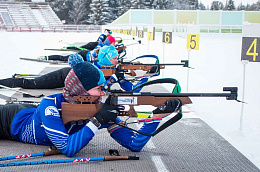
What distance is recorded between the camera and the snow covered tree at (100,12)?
2259 inches

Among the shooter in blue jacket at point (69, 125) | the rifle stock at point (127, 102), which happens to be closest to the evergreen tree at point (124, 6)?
the shooter in blue jacket at point (69, 125)

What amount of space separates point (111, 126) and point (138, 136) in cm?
25

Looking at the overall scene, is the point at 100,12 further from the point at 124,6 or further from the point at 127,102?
the point at 127,102

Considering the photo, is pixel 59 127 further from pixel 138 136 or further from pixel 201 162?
pixel 201 162

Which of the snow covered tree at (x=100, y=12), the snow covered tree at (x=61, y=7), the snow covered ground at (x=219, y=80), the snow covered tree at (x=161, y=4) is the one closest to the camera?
the snow covered ground at (x=219, y=80)

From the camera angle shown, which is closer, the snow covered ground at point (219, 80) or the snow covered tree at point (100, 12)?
the snow covered ground at point (219, 80)

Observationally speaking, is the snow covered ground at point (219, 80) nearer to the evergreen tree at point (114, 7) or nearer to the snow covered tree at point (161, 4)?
the snow covered tree at point (161, 4)

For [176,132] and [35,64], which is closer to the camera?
[176,132]

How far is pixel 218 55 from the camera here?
12.8m

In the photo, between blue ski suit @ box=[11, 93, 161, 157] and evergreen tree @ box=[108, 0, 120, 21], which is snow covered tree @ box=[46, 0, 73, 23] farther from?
blue ski suit @ box=[11, 93, 161, 157]

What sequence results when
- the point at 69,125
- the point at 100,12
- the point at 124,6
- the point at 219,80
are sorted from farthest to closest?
the point at 100,12 < the point at 124,6 < the point at 219,80 < the point at 69,125

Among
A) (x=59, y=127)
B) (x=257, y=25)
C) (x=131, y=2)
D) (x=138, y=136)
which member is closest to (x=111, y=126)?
(x=138, y=136)

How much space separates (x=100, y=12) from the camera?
5781 cm

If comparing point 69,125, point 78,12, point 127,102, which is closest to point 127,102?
point 127,102
